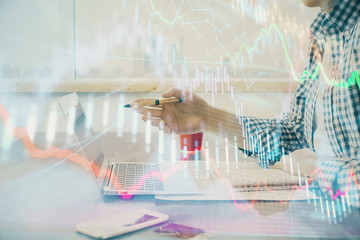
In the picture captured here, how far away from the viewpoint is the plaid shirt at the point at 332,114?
0.49m

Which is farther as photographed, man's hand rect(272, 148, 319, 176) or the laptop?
man's hand rect(272, 148, 319, 176)

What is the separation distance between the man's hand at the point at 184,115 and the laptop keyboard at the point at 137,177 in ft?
0.48

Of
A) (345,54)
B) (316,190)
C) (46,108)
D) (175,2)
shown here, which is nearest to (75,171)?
(316,190)

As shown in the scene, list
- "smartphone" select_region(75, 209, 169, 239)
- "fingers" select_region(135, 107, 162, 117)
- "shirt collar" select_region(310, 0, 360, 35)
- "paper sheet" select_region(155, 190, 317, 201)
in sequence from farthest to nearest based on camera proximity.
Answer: "fingers" select_region(135, 107, 162, 117) < "shirt collar" select_region(310, 0, 360, 35) < "paper sheet" select_region(155, 190, 317, 201) < "smartphone" select_region(75, 209, 169, 239)

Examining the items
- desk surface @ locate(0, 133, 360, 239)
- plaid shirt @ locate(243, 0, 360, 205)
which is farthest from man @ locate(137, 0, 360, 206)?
desk surface @ locate(0, 133, 360, 239)

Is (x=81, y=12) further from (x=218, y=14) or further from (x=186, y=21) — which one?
(x=218, y=14)

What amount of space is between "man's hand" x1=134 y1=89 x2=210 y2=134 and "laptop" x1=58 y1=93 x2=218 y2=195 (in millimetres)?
106

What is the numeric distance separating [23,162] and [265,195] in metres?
0.57

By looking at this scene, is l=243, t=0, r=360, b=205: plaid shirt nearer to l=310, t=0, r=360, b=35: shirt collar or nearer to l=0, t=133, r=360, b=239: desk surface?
l=310, t=0, r=360, b=35: shirt collar

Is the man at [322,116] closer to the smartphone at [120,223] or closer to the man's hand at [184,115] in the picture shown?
the man's hand at [184,115]

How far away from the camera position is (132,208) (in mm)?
394

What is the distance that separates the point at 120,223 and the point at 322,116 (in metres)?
0.54

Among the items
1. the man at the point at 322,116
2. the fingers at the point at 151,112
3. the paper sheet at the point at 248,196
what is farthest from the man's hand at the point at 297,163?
the fingers at the point at 151,112

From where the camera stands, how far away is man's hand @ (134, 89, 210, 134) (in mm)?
737
